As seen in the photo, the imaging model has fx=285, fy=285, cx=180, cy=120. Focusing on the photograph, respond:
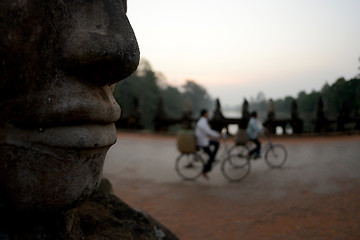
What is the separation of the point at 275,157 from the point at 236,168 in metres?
2.04

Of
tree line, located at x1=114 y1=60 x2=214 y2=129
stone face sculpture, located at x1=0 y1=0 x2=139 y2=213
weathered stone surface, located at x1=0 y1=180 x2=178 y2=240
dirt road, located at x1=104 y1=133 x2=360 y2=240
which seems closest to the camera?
stone face sculpture, located at x1=0 y1=0 x2=139 y2=213

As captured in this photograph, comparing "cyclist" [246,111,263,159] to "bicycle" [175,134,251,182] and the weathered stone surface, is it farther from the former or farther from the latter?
the weathered stone surface

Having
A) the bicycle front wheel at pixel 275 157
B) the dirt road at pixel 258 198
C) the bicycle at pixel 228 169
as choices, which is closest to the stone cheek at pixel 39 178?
the dirt road at pixel 258 198

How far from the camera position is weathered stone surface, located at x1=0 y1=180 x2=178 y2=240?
1295 millimetres

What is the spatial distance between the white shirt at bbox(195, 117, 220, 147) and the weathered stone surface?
5.13 metres

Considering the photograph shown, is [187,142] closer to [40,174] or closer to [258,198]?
[258,198]

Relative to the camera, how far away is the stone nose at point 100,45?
121cm

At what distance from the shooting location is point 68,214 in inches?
57.5

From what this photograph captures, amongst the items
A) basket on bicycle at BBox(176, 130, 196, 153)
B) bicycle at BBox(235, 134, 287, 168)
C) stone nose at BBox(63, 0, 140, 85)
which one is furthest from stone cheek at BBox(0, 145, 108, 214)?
bicycle at BBox(235, 134, 287, 168)

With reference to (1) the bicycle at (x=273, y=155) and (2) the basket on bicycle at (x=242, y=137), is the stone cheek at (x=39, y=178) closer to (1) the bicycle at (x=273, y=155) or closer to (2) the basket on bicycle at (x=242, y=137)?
(2) the basket on bicycle at (x=242, y=137)

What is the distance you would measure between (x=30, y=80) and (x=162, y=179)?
300 inches

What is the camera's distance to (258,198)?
641 centimetres

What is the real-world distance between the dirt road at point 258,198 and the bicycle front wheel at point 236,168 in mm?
232

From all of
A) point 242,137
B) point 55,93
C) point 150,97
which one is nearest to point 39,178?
point 55,93
